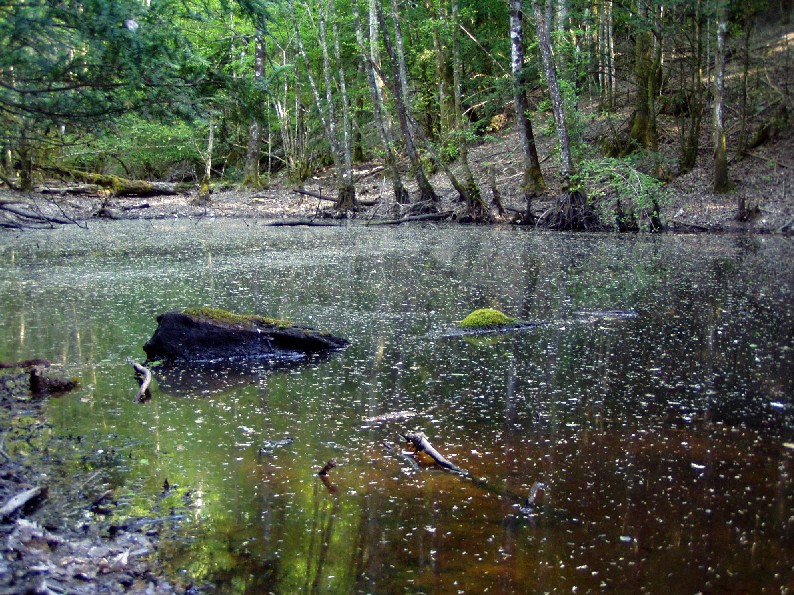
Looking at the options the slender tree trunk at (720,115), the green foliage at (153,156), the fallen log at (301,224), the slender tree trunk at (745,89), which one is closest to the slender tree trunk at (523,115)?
the slender tree trunk at (720,115)

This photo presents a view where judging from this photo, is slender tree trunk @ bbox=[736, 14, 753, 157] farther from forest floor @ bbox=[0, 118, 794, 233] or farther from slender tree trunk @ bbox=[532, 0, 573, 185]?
slender tree trunk @ bbox=[532, 0, 573, 185]

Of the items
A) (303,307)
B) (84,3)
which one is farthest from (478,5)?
(84,3)

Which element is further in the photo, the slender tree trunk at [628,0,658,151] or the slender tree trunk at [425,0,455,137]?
the slender tree trunk at [425,0,455,137]

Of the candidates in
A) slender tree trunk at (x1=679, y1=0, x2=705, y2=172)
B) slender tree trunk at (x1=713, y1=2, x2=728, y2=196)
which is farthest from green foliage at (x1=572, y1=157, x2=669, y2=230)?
slender tree trunk at (x1=679, y1=0, x2=705, y2=172)

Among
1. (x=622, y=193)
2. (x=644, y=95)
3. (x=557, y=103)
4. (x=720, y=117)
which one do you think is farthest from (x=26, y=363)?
(x=644, y=95)

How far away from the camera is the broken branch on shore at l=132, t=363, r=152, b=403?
19.4 feet

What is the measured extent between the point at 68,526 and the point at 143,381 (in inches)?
109

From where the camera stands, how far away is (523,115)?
69.0 ft

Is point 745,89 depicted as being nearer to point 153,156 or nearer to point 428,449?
point 428,449

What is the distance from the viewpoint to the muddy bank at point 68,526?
3046 millimetres

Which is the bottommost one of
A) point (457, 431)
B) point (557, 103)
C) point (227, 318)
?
point (457, 431)

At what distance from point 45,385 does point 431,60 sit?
91.0 feet

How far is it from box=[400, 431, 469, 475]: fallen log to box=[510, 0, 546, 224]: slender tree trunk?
15.6m

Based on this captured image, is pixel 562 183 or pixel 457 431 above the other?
pixel 562 183
